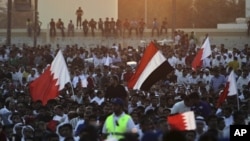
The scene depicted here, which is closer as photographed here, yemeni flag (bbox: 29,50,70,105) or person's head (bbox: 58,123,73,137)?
person's head (bbox: 58,123,73,137)

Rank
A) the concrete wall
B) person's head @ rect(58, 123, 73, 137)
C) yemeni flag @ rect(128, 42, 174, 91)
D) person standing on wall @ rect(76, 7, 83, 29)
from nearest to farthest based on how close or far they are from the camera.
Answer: person's head @ rect(58, 123, 73, 137) < yemeni flag @ rect(128, 42, 174, 91) < the concrete wall < person standing on wall @ rect(76, 7, 83, 29)

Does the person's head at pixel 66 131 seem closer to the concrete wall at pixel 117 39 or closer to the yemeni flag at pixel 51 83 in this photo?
the yemeni flag at pixel 51 83

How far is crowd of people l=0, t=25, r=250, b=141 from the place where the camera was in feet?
37.7

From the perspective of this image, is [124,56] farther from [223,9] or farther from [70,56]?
[223,9]

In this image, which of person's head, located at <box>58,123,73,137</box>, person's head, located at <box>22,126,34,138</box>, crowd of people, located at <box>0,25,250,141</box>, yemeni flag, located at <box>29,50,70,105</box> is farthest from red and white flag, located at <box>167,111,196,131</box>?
yemeni flag, located at <box>29,50,70,105</box>

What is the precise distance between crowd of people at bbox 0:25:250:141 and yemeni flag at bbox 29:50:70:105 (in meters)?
0.19

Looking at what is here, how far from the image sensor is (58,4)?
5003cm

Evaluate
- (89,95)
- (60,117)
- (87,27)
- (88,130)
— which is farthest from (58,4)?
(88,130)

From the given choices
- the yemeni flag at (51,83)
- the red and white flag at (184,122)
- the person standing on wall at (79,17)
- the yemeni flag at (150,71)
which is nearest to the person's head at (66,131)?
the red and white flag at (184,122)

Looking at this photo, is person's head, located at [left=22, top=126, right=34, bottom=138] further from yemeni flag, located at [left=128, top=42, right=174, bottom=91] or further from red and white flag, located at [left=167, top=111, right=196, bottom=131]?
yemeni flag, located at [left=128, top=42, right=174, bottom=91]

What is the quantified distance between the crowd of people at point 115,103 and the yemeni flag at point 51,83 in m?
0.19

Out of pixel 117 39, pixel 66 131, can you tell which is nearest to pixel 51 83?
pixel 66 131

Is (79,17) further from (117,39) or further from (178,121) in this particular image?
(178,121)

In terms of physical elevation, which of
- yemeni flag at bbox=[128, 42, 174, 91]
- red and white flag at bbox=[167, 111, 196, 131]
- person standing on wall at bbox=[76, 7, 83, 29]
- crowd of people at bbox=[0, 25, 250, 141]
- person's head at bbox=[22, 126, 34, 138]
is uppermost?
person standing on wall at bbox=[76, 7, 83, 29]
